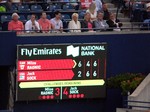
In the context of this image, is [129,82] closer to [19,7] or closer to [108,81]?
[108,81]

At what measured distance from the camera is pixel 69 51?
30.7 metres

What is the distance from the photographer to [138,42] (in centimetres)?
3161

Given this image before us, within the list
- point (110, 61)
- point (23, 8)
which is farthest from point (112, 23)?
point (23, 8)

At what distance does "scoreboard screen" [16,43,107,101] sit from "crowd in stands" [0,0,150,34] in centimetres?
58

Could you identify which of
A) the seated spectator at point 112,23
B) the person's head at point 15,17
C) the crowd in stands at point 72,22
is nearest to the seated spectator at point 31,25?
the crowd in stands at point 72,22

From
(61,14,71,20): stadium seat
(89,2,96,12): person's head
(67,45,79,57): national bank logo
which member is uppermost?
(89,2,96,12): person's head

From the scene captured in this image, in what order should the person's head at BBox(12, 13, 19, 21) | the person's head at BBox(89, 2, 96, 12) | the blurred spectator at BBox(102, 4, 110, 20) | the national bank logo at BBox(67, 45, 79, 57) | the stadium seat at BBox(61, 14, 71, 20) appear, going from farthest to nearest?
the blurred spectator at BBox(102, 4, 110, 20)
the stadium seat at BBox(61, 14, 71, 20)
the person's head at BBox(89, 2, 96, 12)
the national bank logo at BBox(67, 45, 79, 57)
the person's head at BBox(12, 13, 19, 21)

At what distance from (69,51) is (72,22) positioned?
3.10ft

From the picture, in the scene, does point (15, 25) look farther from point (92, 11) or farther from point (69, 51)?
point (92, 11)

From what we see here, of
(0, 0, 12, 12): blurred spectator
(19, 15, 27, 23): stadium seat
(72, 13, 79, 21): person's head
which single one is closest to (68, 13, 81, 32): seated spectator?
(72, 13, 79, 21): person's head

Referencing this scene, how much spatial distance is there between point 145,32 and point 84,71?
2.21 metres

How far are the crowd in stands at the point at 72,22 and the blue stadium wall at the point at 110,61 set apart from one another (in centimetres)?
29

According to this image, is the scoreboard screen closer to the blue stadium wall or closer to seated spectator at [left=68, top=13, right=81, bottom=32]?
the blue stadium wall

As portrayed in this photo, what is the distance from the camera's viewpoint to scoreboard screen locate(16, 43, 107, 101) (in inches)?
1196
